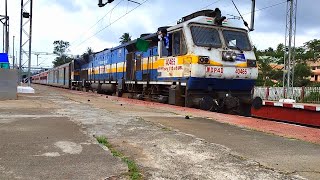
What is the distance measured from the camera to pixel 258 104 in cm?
1248

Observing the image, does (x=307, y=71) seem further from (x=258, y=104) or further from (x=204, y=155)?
(x=204, y=155)

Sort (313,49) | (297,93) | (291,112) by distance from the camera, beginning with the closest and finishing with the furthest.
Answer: (291,112) → (297,93) → (313,49)

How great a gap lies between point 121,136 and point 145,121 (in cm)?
217

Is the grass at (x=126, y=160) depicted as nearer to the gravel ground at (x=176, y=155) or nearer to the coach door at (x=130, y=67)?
the gravel ground at (x=176, y=155)

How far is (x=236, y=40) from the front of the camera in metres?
13.1

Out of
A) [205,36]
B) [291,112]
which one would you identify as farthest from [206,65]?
[291,112]

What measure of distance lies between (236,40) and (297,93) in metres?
16.8

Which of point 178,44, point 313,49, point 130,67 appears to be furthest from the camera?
point 313,49

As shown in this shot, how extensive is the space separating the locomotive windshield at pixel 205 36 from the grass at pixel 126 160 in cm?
683

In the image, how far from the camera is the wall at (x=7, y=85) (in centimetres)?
1493

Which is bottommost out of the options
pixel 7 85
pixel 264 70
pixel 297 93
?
pixel 297 93

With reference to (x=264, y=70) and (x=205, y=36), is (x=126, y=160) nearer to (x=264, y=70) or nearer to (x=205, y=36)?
(x=205, y=36)

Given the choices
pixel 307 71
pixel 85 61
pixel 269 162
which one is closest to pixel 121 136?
pixel 269 162

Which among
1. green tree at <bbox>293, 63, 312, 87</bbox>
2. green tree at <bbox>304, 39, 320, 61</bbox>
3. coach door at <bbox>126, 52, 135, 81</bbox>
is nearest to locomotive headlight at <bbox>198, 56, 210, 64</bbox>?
coach door at <bbox>126, 52, 135, 81</bbox>
